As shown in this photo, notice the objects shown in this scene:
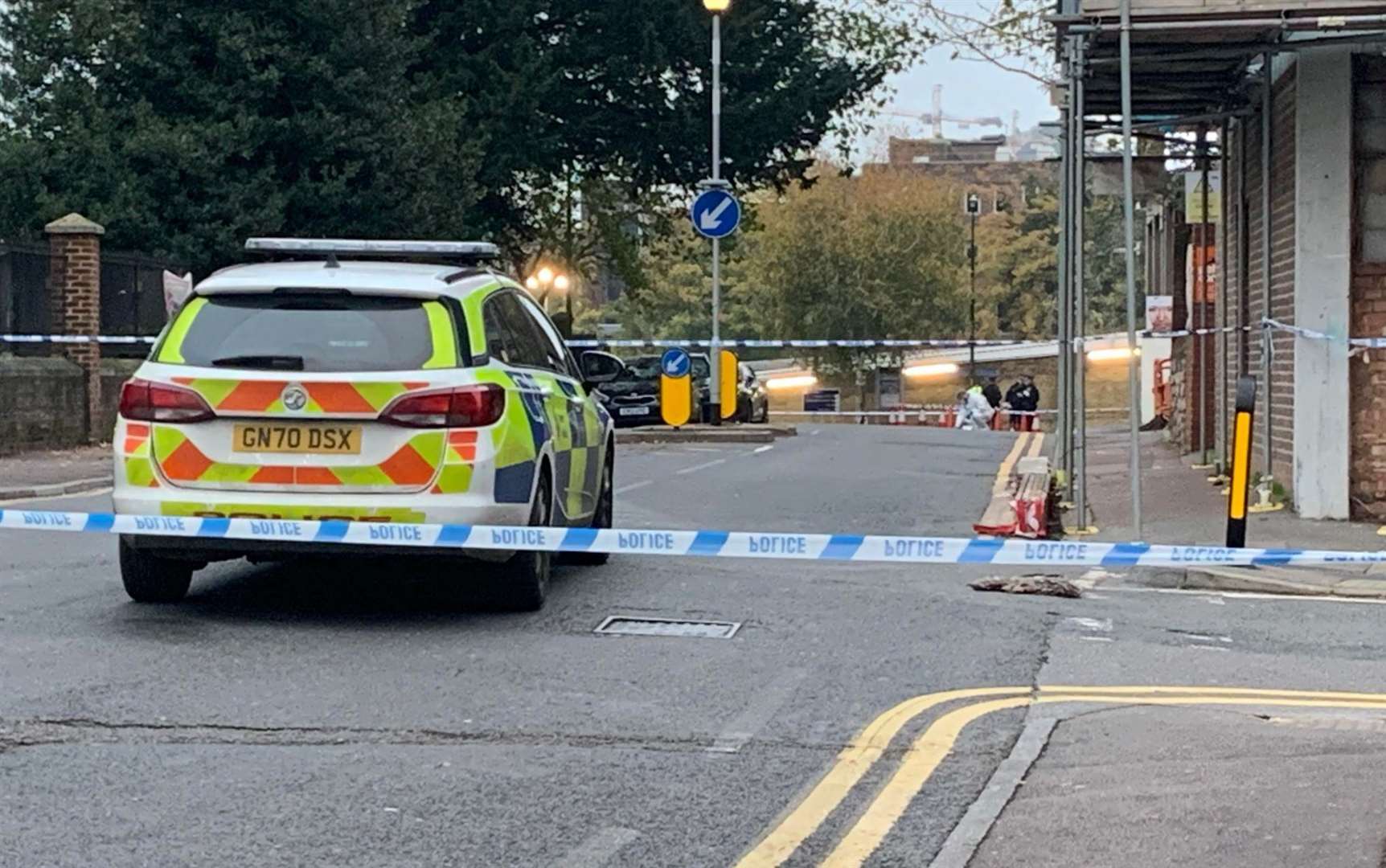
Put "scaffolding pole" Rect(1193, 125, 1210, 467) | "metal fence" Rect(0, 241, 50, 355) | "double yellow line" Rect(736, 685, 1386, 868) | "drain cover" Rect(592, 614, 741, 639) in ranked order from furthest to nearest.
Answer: "metal fence" Rect(0, 241, 50, 355)
"scaffolding pole" Rect(1193, 125, 1210, 467)
"drain cover" Rect(592, 614, 741, 639)
"double yellow line" Rect(736, 685, 1386, 868)

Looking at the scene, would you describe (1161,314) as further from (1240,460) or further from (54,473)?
(1240,460)

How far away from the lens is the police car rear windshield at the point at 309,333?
348 inches

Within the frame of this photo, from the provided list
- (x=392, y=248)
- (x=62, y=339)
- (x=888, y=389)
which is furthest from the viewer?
(x=888, y=389)

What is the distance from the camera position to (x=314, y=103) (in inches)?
1118

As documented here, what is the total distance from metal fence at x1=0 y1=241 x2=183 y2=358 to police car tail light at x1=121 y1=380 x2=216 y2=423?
14.0 metres

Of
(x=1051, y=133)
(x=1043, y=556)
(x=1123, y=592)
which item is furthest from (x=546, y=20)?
(x=1043, y=556)

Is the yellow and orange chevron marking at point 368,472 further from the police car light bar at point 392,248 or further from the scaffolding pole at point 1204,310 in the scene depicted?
the scaffolding pole at point 1204,310

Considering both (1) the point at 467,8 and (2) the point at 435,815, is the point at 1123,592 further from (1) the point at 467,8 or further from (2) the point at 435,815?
(1) the point at 467,8

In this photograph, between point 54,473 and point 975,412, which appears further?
point 975,412

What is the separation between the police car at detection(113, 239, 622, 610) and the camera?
8.68m

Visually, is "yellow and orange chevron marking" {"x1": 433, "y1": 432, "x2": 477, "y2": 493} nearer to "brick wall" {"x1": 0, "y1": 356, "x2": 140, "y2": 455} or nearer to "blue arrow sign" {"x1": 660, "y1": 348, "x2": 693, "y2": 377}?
"brick wall" {"x1": 0, "y1": 356, "x2": 140, "y2": 455}

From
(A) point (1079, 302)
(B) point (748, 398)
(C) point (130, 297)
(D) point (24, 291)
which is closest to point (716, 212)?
(C) point (130, 297)

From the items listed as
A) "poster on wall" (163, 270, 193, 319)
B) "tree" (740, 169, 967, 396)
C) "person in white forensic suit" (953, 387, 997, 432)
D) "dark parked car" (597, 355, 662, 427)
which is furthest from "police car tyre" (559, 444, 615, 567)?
"tree" (740, 169, 967, 396)

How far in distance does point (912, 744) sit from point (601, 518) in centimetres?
509
